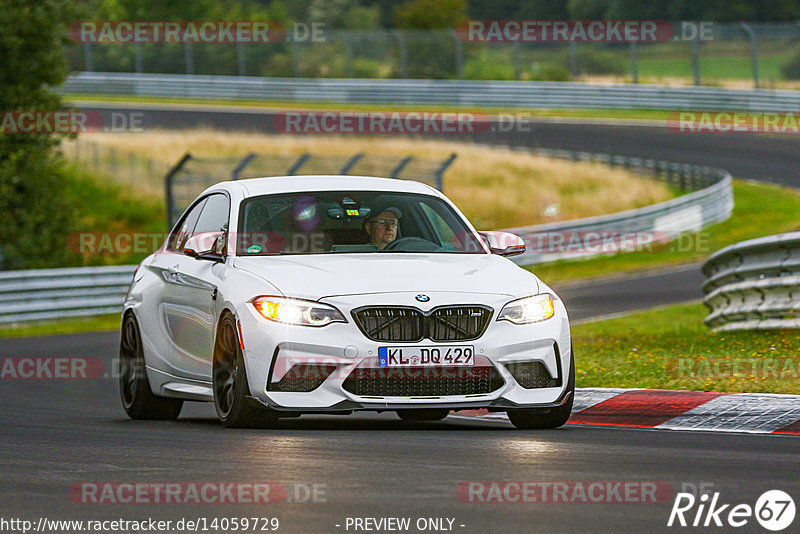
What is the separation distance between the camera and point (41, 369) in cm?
1661

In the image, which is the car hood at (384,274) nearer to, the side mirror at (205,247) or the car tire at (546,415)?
the side mirror at (205,247)

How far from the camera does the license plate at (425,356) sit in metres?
8.87

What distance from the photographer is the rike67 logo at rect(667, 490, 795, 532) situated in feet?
19.7

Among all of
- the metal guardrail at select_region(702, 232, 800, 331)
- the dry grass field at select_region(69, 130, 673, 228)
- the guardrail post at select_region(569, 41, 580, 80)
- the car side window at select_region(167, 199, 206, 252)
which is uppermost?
the car side window at select_region(167, 199, 206, 252)

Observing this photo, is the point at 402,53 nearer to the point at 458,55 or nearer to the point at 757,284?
the point at 458,55

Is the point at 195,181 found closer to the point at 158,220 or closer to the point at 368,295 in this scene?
the point at 158,220

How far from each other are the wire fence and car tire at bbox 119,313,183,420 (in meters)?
38.3

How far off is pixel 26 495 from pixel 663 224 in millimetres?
27088

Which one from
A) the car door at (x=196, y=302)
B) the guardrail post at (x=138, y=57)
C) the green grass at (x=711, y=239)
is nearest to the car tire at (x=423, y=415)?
the car door at (x=196, y=302)

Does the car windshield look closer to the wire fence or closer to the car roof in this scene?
the car roof

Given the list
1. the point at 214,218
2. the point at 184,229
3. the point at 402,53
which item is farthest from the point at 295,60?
the point at 214,218

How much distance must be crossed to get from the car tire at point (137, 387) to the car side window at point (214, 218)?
88cm

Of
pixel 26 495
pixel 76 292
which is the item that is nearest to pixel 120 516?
pixel 26 495

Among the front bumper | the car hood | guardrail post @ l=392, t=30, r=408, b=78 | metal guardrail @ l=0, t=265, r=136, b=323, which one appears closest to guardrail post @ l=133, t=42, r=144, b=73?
guardrail post @ l=392, t=30, r=408, b=78
